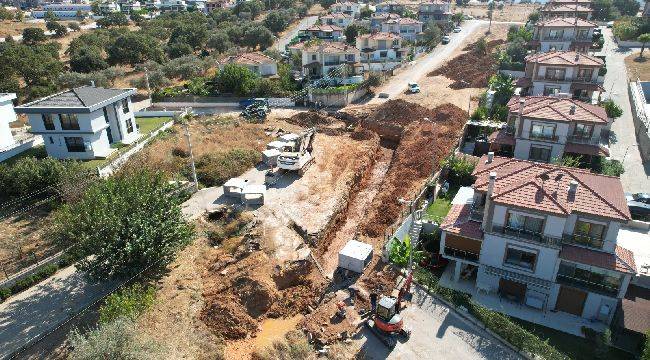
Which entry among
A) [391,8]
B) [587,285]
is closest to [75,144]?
[587,285]

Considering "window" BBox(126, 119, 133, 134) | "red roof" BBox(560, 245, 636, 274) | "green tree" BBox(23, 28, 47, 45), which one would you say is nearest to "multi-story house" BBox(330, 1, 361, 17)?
"green tree" BBox(23, 28, 47, 45)

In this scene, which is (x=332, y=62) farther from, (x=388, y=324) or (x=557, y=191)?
(x=388, y=324)

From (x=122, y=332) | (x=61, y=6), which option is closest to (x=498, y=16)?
(x=122, y=332)

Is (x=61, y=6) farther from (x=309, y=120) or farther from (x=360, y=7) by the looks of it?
(x=309, y=120)

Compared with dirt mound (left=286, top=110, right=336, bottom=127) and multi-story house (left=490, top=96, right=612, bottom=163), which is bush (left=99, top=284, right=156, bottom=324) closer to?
multi-story house (left=490, top=96, right=612, bottom=163)

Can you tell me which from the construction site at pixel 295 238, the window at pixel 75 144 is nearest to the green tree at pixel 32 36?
the window at pixel 75 144
